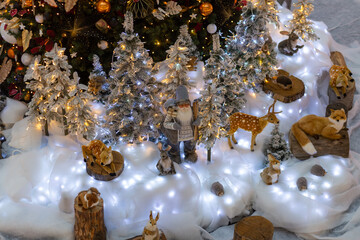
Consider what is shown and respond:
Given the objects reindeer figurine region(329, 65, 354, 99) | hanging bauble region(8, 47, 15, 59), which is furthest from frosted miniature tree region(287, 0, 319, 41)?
hanging bauble region(8, 47, 15, 59)

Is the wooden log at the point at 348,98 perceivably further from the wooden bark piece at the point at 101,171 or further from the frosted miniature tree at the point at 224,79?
the wooden bark piece at the point at 101,171

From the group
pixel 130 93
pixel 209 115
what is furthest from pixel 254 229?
pixel 130 93

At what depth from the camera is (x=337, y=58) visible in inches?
302

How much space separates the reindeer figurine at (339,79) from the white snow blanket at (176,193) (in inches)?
51.0

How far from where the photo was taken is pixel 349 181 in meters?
5.27

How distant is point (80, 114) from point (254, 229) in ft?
8.18

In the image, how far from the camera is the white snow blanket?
15.7 ft

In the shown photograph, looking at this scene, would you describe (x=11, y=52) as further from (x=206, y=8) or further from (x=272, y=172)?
(x=272, y=172)

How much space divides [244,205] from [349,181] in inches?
53.3

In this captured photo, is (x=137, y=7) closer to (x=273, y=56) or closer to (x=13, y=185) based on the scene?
(x=273, y=56)

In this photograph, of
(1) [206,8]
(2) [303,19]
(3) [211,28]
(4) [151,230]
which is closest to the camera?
(4) [151,230]

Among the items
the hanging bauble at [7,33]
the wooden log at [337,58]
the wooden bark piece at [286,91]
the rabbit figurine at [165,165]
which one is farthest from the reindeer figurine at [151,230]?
the wooden log at [337,58]

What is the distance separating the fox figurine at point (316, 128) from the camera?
5605mm

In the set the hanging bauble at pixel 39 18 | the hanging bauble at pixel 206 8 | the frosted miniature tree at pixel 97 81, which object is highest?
the hanging bauble at pixel 39 18
